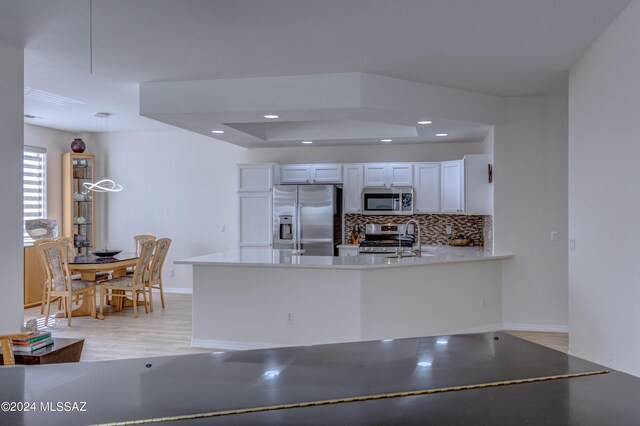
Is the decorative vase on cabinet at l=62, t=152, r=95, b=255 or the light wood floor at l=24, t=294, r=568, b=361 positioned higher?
the decorative vase on cabinet at l=62, t=152, r=95, b=255

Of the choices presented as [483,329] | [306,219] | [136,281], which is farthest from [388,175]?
[136,281]

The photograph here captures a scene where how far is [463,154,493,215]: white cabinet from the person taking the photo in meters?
6.04

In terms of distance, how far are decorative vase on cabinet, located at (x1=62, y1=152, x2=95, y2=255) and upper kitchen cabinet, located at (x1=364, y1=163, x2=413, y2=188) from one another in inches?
182

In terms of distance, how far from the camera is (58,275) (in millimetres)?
5992

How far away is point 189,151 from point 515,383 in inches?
290

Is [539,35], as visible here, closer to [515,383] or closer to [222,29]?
[222,29]

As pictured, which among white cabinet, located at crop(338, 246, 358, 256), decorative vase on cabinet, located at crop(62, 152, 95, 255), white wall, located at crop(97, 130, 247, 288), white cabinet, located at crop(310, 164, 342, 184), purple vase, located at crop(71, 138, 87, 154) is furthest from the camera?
white wall, located at crop(97, 130, 247, 288)

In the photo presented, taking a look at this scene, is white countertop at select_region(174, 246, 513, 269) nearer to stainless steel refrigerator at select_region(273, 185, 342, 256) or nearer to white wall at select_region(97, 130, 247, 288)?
stainless steel refrigerator at select_region(273, 185, 342, 256)

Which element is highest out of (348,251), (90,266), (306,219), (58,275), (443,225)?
(306,219)

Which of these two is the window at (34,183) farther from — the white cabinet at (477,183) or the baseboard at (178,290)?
the white cabinet at (477,183)

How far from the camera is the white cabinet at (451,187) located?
6605 millimetres

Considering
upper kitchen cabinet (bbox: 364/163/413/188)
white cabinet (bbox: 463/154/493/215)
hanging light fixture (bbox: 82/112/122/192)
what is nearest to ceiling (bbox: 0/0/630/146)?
white cabinet (bbox: 463/154/493/215)

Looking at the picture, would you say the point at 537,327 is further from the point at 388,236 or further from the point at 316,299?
the point at 316,299

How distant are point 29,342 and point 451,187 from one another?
547 cm
